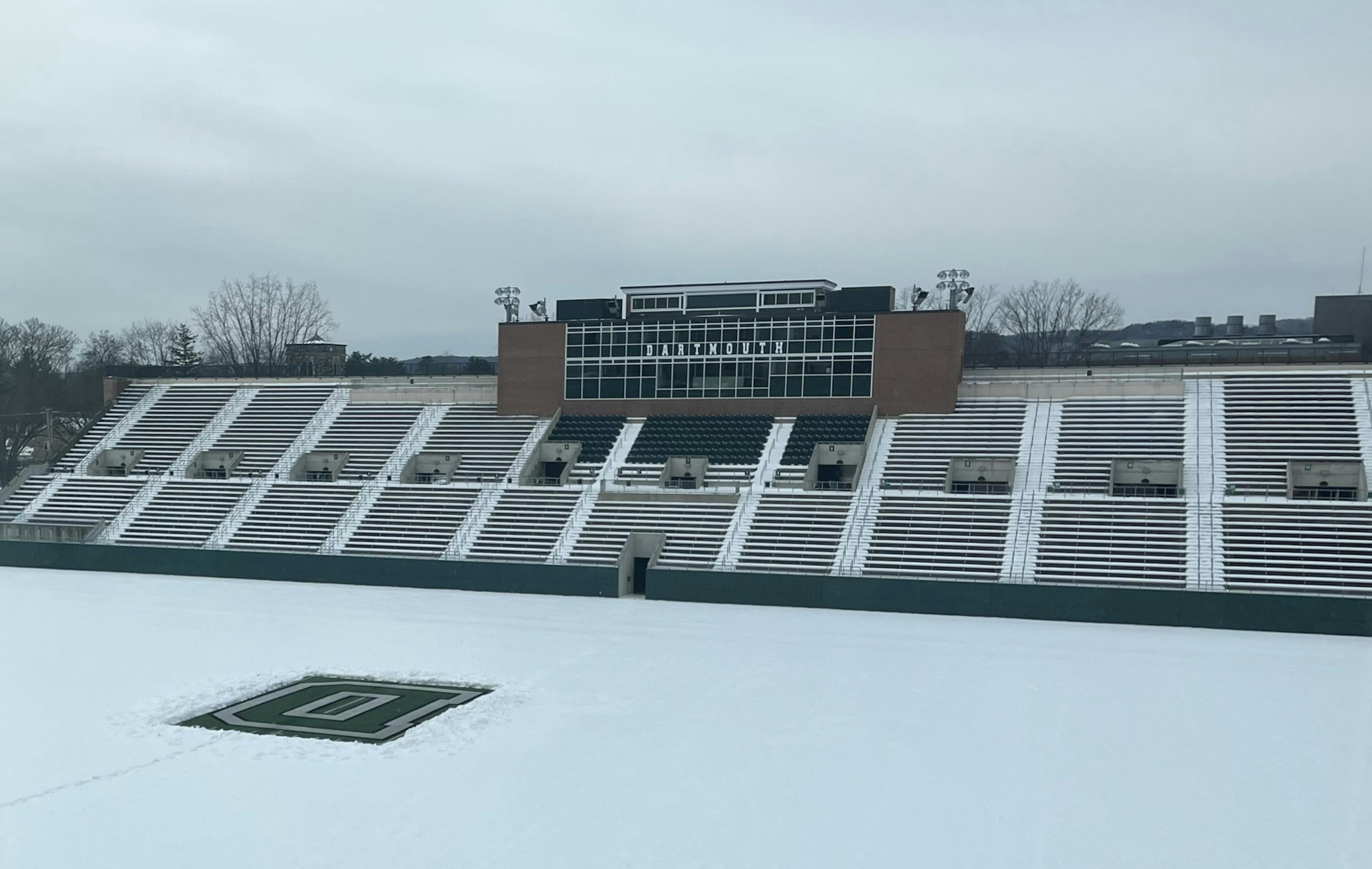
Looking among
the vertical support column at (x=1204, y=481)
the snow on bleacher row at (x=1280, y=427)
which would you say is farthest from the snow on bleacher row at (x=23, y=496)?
the snow on bleacher row at (x=1280, y=427)

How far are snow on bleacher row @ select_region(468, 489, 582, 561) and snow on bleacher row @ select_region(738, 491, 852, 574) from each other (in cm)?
690

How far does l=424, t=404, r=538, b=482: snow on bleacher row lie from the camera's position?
44031mm

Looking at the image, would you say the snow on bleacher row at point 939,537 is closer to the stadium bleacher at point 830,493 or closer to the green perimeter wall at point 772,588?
the stadium bleacher at point 830,493

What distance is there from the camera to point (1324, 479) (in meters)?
35.6

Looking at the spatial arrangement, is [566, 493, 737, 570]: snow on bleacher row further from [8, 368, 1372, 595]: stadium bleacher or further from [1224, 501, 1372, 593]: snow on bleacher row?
[1224, 501, 1372, 593]: snow on bleacher row

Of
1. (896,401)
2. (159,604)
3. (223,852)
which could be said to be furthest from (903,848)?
(896,401)

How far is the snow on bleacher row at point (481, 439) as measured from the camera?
44031 mm

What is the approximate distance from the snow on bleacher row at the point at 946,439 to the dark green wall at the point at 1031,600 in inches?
259

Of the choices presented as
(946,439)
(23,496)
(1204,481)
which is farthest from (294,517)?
(1204,481)

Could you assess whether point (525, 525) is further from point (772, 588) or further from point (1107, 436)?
point (1107, 436)

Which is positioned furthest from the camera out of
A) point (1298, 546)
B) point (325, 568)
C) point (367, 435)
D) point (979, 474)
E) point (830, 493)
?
point (367, 435)

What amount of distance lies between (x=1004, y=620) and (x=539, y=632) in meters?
13.1

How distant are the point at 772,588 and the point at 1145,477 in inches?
542

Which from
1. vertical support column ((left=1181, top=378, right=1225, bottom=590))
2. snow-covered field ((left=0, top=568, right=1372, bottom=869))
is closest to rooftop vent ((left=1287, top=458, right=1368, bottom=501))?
vertical support column ((left=1181, top=378, right=1225, bottom=590))
